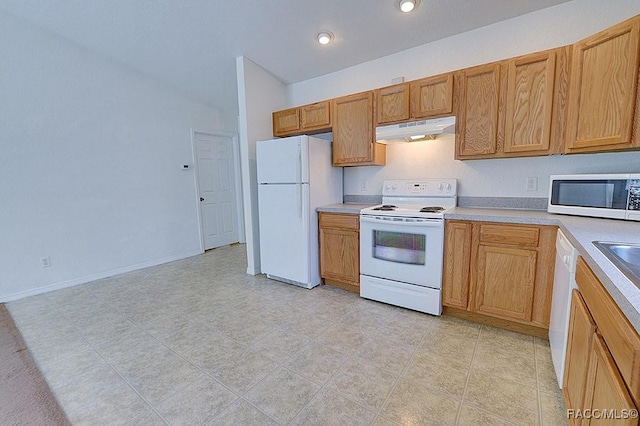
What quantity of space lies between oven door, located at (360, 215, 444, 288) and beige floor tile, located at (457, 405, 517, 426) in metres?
1.04

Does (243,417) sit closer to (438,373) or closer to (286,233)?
(438,373)

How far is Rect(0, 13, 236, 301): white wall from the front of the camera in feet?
9.75

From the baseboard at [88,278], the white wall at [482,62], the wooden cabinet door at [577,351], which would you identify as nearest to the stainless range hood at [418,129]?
the white wall at [482,62]

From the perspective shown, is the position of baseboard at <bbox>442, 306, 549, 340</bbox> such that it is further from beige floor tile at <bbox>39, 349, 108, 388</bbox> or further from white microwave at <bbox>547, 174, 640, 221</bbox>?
beige floor tile at <bbox>39, 349, 108, 388</bbox>

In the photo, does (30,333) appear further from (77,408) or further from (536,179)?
(536,179)

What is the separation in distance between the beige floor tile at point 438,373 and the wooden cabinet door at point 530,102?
1.68 m

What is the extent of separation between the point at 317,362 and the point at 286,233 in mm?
1558

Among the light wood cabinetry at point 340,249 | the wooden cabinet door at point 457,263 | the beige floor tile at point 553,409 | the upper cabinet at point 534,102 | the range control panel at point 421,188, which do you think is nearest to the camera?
the beige floor tile at point 553,409

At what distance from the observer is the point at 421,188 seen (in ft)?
9.46

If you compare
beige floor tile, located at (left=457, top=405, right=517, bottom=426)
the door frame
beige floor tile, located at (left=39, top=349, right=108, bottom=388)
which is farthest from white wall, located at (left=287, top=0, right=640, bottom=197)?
beige floor tile, located at (left=39, top=349, right=108, bottom=388)

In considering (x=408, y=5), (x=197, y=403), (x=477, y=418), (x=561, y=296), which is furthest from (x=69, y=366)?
(x=408, y=5)

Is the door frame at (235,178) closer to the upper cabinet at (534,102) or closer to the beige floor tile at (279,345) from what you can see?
the upper cabinet at (534,102)

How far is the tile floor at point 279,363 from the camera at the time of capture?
146cm

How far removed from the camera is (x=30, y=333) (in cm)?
231
